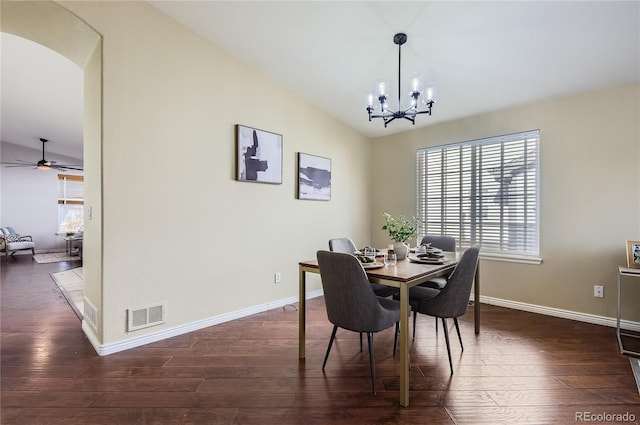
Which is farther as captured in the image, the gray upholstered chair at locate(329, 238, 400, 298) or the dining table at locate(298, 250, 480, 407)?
the gray upholstered chair at locate(329, 238, 400, 298)

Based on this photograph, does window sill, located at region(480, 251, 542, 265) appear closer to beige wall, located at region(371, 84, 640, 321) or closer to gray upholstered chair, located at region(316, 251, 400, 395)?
beige wall, located at region(371, 84, 640, 321)

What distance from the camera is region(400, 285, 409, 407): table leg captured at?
1.76m

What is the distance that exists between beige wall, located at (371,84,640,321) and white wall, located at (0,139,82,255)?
410 inches

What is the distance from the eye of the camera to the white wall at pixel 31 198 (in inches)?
307

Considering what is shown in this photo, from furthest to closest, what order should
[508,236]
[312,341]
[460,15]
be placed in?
[508,236], [312,341], [460,15]

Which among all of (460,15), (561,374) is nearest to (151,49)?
(460,15)

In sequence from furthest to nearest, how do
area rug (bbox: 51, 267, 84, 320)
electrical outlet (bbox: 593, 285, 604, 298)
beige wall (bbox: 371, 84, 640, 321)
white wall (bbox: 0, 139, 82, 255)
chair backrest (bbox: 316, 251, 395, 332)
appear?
white wall (bbox: 0, 139, 82, 255) < area rug (bbox: 51, 267, 84, 320) < electrical outlet (bbox: 593, 285, 604, 298) < beige wall (bbox: 371, 84, 640, 321) < chair backrest (bbox: 316, 251, 395, 332)

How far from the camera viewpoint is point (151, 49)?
2.62 metres

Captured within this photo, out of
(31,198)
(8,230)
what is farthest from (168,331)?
(31,198)

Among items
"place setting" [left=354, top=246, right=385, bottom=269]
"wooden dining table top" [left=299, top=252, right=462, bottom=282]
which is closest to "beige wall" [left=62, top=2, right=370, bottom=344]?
"wooden dining table top" [left=299, top=252, right=462, bottom=282]

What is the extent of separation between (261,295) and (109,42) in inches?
110

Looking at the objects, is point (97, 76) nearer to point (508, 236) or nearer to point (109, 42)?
point (109, 42)

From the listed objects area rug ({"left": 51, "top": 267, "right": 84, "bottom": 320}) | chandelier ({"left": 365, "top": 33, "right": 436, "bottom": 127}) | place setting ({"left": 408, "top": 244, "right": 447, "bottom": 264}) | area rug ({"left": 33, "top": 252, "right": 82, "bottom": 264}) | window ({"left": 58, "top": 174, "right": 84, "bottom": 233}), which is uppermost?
chandelier ({"left": 365, "top": 33, "right": 436, "bottom": 127})

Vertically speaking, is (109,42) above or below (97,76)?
above
